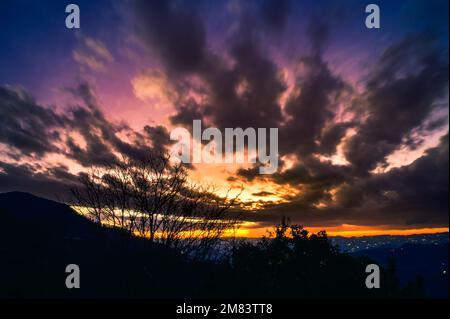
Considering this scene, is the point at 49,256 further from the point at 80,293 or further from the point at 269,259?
the point at 269,259

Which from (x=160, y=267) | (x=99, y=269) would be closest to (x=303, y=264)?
(x=160, y=267)

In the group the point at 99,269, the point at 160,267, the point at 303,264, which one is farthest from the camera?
the point at 303,264

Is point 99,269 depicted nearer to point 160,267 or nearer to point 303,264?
point 160,267

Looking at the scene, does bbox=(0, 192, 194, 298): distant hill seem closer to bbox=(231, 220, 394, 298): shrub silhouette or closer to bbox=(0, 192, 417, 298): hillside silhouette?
bbox=(0, 192, 417, 298): hillside silhouette

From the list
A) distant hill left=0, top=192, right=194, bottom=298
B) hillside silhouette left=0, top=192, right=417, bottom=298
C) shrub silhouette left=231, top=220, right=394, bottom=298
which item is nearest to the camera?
distant hill left=0, top=192, right=194, bottom=298

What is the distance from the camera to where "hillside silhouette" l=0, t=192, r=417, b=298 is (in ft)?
40.4

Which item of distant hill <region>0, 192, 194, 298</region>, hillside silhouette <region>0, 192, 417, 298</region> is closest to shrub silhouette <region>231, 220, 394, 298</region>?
hillside silhouette <region>0, 192, 417, 298</region>

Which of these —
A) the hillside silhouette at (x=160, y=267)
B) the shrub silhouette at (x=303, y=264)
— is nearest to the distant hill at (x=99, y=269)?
the hillside silhouette at (x=160, y=267)

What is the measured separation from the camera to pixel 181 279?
13.0m

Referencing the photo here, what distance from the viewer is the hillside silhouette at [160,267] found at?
12.3 meters

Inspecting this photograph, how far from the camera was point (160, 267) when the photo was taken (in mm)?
13242
